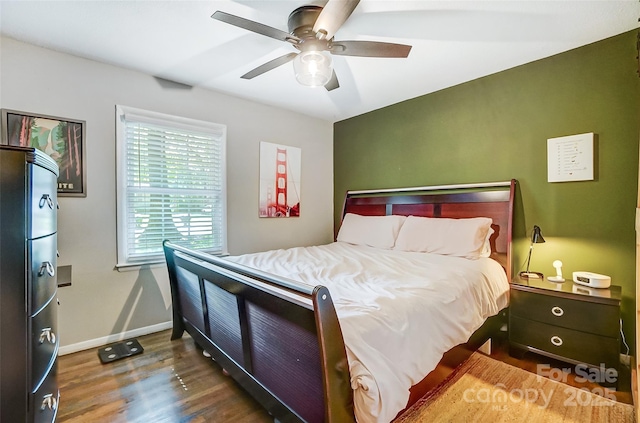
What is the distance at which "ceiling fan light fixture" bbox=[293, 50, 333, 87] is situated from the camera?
1826 mm

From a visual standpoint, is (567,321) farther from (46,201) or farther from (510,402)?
(46,201)

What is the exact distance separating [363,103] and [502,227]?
207 cm

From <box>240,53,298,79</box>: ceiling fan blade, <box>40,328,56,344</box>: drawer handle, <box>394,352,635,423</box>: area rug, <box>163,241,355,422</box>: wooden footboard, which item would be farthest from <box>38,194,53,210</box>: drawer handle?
<box>394,352,635,423</box>: area rug

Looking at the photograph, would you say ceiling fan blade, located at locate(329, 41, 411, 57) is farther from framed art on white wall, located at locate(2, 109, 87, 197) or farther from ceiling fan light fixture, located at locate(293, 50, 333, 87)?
framed art on white wall, located at locate(2, 109, 87, 197)

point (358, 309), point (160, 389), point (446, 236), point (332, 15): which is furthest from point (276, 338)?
point (446, 236)

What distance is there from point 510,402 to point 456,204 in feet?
5.78

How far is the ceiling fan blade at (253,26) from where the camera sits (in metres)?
1.50

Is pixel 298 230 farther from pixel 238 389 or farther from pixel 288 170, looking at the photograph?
pixel 238 389

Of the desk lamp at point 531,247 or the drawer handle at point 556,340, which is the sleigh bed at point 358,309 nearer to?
the desk lamp at point 531,247

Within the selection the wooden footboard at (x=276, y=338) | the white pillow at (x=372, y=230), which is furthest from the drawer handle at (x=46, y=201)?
the white pillow at (x=372, y=230)

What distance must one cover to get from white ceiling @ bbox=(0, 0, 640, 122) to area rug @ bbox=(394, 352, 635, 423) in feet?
7.90

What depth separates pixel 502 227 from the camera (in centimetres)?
266

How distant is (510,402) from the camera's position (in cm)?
173

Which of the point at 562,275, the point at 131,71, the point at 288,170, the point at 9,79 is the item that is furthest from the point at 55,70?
the point at 562,275
